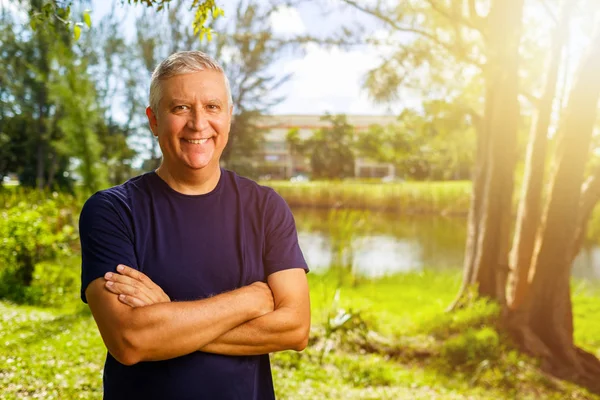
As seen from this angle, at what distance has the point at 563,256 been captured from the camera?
4.55 meters

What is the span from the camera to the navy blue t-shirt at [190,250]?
1235 millimetres

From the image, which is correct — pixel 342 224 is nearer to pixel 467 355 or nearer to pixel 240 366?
pixel 467 355

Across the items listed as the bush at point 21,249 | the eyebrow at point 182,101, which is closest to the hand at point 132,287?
the eyebrow at point 182,101

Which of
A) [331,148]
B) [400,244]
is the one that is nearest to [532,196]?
[400,244]

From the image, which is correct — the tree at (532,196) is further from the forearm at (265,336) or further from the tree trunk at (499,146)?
the forearm at (265,336)

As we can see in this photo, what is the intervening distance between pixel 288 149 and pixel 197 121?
70.8 feet

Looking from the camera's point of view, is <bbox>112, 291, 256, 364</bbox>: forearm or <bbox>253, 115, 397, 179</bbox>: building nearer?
<bbox>112, 291, 256, 364</bbox>: forearm

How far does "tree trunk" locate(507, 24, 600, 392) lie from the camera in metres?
4.42

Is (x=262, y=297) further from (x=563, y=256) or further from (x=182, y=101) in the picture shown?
(x=563, y=256)

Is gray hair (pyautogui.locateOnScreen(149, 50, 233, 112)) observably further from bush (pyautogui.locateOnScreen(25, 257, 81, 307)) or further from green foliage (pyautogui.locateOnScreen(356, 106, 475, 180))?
green foliage (pyautogui.locateOnScreen(356, 106, 475, 180))

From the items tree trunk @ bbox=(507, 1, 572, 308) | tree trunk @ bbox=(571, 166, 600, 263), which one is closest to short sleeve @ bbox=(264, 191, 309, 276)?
tree trunk @ bbox=(507, 1, 572, 308)

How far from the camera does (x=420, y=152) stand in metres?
18.7

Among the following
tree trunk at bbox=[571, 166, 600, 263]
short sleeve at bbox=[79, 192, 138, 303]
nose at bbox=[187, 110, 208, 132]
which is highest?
nose at bbox=[187, 110, 208, 132]

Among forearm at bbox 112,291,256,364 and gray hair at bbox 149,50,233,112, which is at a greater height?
gray hair at bbox 149,50,233,112
